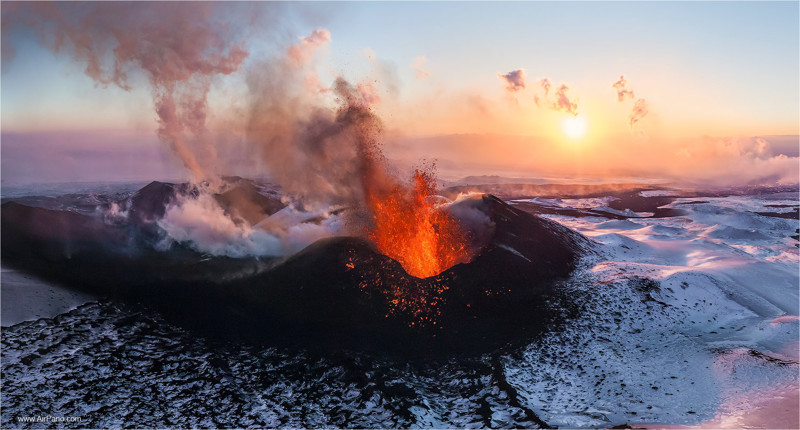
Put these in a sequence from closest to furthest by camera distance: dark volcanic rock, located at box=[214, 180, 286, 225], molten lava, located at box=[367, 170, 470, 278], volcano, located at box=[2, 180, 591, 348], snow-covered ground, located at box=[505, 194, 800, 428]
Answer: snow-covered ground, located at box=[505, 194, 800, 428] < volcano, located at box=[2, 180, 591, 348] < molten lava, located at box=[367, 170, 470, 278] < dark volcanic rock, located at box=[214, 180, 286, 225]

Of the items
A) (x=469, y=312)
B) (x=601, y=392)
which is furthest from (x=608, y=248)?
(x=601, y=392)

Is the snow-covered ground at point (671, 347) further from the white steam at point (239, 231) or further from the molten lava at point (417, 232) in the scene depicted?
the white steam at point (239, 231)

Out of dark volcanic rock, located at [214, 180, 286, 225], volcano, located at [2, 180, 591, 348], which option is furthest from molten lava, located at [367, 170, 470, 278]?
dark volcanic rock, located at [214, 180, 286, 225]

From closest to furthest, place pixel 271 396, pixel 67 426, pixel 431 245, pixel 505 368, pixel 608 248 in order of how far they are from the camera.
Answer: pixel 67 426, pixel 271 396, pixel 505 368, pixel 431 245, pixel 608 248

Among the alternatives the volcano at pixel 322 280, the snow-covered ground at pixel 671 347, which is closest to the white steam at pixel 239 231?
the volcano at pixel 322 280

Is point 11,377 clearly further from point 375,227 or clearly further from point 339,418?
point 375,227

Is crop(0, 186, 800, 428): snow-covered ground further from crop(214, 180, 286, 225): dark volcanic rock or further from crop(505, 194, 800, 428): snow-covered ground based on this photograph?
crop(214, 180, 286, 225): dark volcanic rock

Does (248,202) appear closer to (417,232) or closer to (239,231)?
(239,231)
